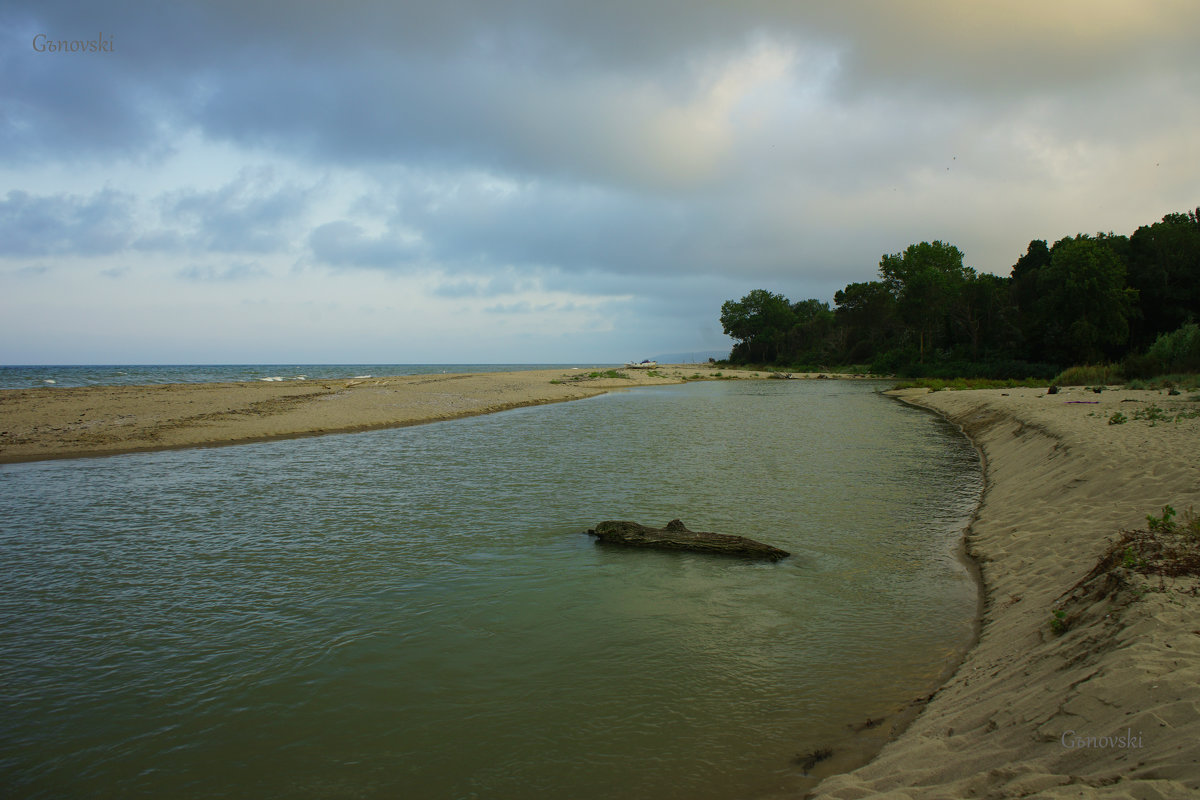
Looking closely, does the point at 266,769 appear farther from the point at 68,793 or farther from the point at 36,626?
the point at 36,626

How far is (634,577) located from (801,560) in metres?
2.97

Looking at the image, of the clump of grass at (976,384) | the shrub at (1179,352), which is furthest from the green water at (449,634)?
the clump of grass at (976,384)

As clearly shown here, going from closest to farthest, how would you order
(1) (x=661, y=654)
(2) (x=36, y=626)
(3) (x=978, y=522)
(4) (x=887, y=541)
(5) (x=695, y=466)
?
(1) (x=661, y=654) < (2) (x=36, y=626) < (4) (x=887, y=541) < (3) (x=978, y=522) < (5) (x=695, y=466)

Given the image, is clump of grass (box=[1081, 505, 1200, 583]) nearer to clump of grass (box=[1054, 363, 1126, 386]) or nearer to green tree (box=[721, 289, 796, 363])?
clump of grass (box=[1054, 363, 1126, 386])

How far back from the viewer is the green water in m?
5.23

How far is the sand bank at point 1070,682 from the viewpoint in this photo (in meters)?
3.79

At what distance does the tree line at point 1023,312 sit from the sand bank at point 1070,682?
28829 mm

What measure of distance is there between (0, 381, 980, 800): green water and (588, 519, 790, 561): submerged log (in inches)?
11.2

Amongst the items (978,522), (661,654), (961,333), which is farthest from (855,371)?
(661,654)

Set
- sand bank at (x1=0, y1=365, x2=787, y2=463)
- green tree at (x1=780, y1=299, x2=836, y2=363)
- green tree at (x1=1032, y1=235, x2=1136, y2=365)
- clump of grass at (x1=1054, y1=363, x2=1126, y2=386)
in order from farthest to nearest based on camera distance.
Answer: green tree at (x1=780, y1=299, x2=836, y2=363), green tree at (x1=1032, y1=235, x2=1136, y2=365), clump of grass at (x1=1054, y1=363, x2=1126, y2=386), sand bank at (x1=0, y1=365, x2=787, y2=463)

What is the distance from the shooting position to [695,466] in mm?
19031

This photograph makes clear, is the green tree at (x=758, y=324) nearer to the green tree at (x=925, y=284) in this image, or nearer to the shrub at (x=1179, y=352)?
the green tree at (x=925, y=284)

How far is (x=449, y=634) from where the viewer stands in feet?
24.9

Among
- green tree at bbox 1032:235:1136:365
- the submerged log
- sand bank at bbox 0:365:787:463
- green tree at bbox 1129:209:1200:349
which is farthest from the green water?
green tree at bbox 1129:209:1200:349
